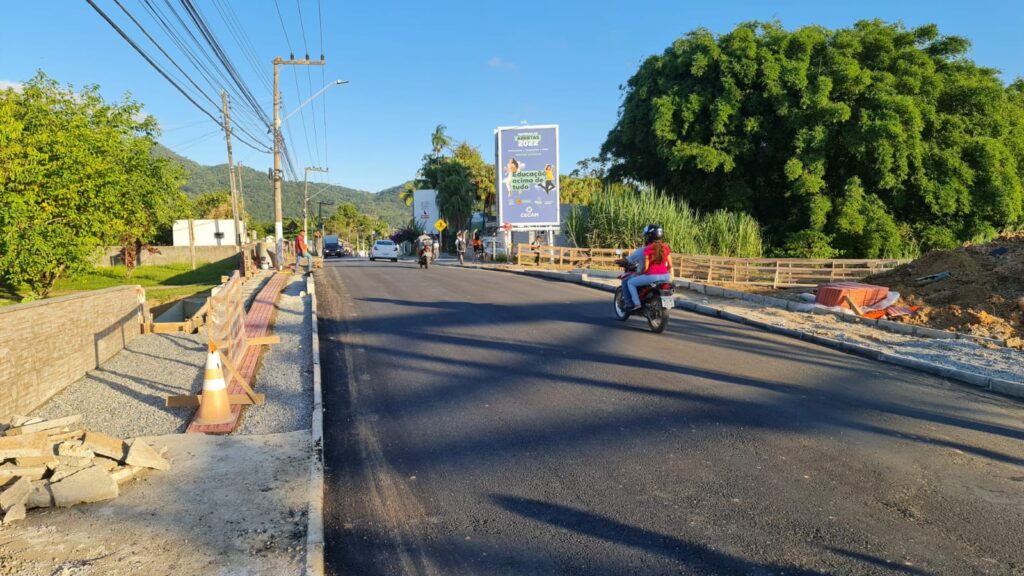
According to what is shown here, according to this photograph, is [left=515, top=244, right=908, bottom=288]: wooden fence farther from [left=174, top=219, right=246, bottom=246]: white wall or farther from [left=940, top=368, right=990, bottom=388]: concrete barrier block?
[left=174, top=219, right=246, bottom=246]: white wall

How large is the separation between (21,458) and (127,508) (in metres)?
0.94

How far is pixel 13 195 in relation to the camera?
1772 centimetres

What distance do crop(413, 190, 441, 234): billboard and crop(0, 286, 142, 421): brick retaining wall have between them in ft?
204

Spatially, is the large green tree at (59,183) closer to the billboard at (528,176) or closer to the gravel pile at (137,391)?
the gravel pile at (137,391)

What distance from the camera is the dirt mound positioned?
11.8 m

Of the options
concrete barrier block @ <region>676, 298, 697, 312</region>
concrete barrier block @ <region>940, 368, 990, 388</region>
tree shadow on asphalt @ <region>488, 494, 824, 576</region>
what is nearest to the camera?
tree shadow on asphalt @ <region>488, 494, 824, 576</region>

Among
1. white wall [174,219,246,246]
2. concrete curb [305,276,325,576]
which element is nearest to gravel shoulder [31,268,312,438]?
concrete curb [305,276,325,576]

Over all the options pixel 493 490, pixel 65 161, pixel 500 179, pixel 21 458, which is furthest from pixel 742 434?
pixel 500 179

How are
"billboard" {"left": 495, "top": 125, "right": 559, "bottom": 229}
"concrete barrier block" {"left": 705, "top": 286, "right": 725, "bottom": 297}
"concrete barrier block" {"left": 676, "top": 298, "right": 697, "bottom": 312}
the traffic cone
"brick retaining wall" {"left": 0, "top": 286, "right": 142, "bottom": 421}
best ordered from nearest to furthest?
the traffic cone < "brick retaining wall" {"left": 0, "top": 286, "right": 142, "bottom": 421} < "concrete barrier block" {"left": 676, "top": 298, "right": 697, "bottom": 312} < "concrete barrier block" {"left": 705, "top": 286, "right": 725, "bottom": 297} < "billboard" {"left": 495, "top": 125, "right": 559, "bottom": 229}

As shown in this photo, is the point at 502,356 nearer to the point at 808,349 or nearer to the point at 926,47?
the point at 808,349

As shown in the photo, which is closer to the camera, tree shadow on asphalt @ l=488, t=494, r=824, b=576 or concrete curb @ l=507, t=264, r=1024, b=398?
tree shadow on asphalt @ l=488, t=494, r=824, b=576

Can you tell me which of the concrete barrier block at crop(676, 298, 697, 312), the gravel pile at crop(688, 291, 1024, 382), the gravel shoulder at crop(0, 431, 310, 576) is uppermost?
the concrete barrier block at crop(676, 298, 697, 312)

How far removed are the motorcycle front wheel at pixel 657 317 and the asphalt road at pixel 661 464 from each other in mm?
1290

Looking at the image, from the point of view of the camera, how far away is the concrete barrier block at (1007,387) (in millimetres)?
7281
